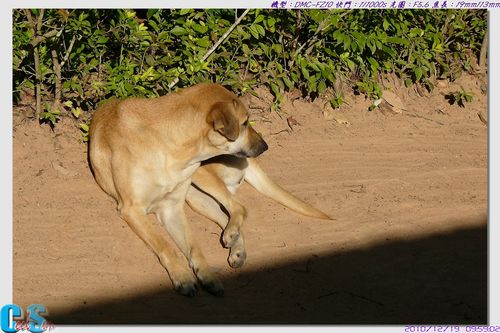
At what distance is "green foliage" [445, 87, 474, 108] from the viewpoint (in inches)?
395

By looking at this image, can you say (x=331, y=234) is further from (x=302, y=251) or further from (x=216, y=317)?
(x=216, y=317)

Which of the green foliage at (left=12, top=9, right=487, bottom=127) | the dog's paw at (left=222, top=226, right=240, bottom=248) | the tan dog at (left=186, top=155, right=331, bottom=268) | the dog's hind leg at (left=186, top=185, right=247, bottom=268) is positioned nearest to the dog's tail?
the tan dog at (left=186, top=155, right=331, bottom=268)

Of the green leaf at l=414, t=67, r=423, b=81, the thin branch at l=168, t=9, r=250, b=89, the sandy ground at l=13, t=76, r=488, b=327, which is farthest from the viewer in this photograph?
the green leaf at l=414, t=67, r=423, b=81

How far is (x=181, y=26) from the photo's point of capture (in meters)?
8.62

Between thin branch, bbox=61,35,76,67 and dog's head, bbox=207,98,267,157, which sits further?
thin branch, bbox=61,35,76,67

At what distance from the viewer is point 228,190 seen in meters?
7.82

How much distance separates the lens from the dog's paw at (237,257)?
6.82m

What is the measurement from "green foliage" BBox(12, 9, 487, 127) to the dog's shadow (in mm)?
2677

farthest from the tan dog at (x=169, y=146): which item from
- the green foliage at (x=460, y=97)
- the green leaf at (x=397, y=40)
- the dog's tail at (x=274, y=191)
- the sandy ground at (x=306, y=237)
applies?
the green foliage at (x=460, y=97)

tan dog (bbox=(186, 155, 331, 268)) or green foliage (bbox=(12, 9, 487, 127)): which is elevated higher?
green foliage (bbox=(12, 9, 487, 127))

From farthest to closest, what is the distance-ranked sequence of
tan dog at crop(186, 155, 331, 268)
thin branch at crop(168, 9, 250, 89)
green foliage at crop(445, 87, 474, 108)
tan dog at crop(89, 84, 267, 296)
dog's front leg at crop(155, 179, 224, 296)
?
green foliage at crop(445, 87, 474, 108) → thin branch at crop(168, 9, 250, 89) → tan dog at crop(186, 155, 331, 268) → tan dog at crop(89, 84, 267, 296) → dog's front leg at crop(155, 179, 224, 296)

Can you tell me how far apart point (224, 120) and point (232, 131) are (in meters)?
0.11

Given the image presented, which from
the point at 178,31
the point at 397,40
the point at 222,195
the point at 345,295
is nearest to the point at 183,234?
the point at 222,195

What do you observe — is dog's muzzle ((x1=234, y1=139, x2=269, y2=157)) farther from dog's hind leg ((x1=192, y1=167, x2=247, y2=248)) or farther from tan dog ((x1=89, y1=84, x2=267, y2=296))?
dog's hind leg ((x1=192, y1=167, x2=247, y2=248))
